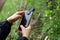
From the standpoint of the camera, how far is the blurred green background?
2.95 meters

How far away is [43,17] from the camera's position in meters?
3.20

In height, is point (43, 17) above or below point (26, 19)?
below

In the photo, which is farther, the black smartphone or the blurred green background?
the blurred green background

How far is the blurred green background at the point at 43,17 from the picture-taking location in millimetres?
2945

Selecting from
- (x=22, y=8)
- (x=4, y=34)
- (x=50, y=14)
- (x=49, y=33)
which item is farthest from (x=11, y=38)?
(x=4, y=34)

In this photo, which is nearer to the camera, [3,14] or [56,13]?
[56,13]

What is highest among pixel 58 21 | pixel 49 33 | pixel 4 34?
pixel 4 34

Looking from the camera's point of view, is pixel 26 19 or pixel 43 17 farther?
pixel 43 17

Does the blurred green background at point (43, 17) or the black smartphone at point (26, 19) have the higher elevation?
the black smartphone at point (26, 19)

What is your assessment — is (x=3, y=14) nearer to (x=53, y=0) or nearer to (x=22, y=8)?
(x=22, y=8)

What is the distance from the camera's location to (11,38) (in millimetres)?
3543

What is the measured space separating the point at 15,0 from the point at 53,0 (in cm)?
98

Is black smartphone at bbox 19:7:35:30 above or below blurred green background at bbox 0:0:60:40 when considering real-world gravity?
above

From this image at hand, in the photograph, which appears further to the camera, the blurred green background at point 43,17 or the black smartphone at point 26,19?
the blurred green background at point 43,17
